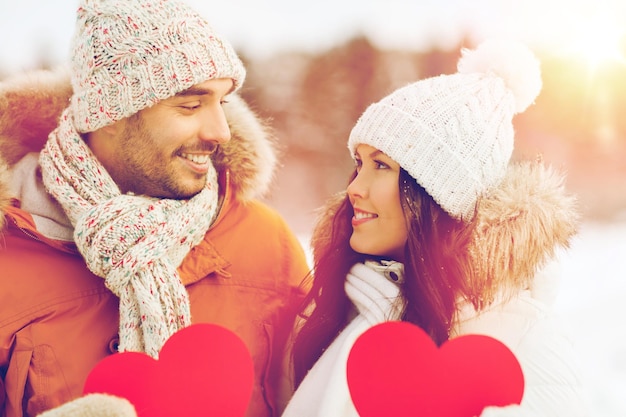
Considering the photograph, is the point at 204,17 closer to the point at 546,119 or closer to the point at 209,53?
the point at 209,53

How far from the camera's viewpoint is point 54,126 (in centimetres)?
204

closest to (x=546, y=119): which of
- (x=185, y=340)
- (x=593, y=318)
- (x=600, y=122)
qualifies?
(x=600, y=122)

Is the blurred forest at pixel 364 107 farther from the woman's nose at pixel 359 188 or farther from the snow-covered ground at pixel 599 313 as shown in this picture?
the woman's nose at pixel 359 188

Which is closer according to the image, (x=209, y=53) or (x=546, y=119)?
(x=209, y=53)

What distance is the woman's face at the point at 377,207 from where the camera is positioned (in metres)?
1.67

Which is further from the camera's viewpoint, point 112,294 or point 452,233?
point 112,294

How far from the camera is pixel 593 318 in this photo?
5.09 m

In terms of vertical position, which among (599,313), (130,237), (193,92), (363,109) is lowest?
(363,109)

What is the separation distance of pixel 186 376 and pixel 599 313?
16.4 ft

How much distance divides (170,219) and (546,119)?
10.7 m

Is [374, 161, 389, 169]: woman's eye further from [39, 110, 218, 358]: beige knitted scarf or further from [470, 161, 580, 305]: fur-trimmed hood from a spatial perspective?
[39, 110, 218, 358]: beige knitted scarf

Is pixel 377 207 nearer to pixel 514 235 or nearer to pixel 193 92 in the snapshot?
pixel 514 235

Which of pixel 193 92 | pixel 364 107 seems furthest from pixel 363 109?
pixel 193 92

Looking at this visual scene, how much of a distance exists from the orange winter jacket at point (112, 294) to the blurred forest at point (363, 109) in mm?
7954
